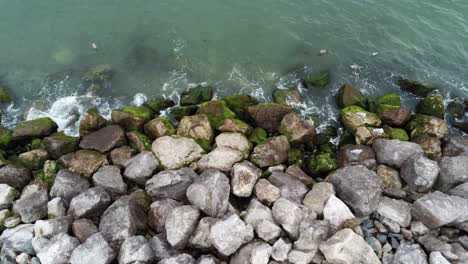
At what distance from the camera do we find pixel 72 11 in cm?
2627

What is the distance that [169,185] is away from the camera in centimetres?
1491

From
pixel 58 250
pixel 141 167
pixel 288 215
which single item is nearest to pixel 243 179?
pixel 288 215

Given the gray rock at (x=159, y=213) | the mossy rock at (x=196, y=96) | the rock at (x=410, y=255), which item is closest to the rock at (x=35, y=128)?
the mossy rock at (x=196, y=96)

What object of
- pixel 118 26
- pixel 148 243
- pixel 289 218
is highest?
pixel 118 26

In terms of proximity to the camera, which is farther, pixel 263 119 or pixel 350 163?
pixel 263 119

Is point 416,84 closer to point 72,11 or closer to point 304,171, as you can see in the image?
point 304,171

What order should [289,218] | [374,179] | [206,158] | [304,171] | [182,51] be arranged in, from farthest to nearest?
[182,51] < [304,171] < [206,158] < [374,179] < [289,218]

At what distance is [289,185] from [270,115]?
464 centimetres

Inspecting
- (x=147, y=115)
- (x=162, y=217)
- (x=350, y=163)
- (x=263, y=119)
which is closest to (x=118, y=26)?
(x=147, y=115)

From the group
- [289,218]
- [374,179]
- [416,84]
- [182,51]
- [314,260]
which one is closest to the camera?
[314,260]

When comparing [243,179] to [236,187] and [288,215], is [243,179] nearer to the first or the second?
[236,187]

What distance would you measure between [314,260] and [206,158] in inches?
242

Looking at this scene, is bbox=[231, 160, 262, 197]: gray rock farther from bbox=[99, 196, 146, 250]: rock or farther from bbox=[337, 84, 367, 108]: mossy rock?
bbox=[337, 84, 367, 108]: mossy rock

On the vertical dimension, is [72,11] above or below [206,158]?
above
